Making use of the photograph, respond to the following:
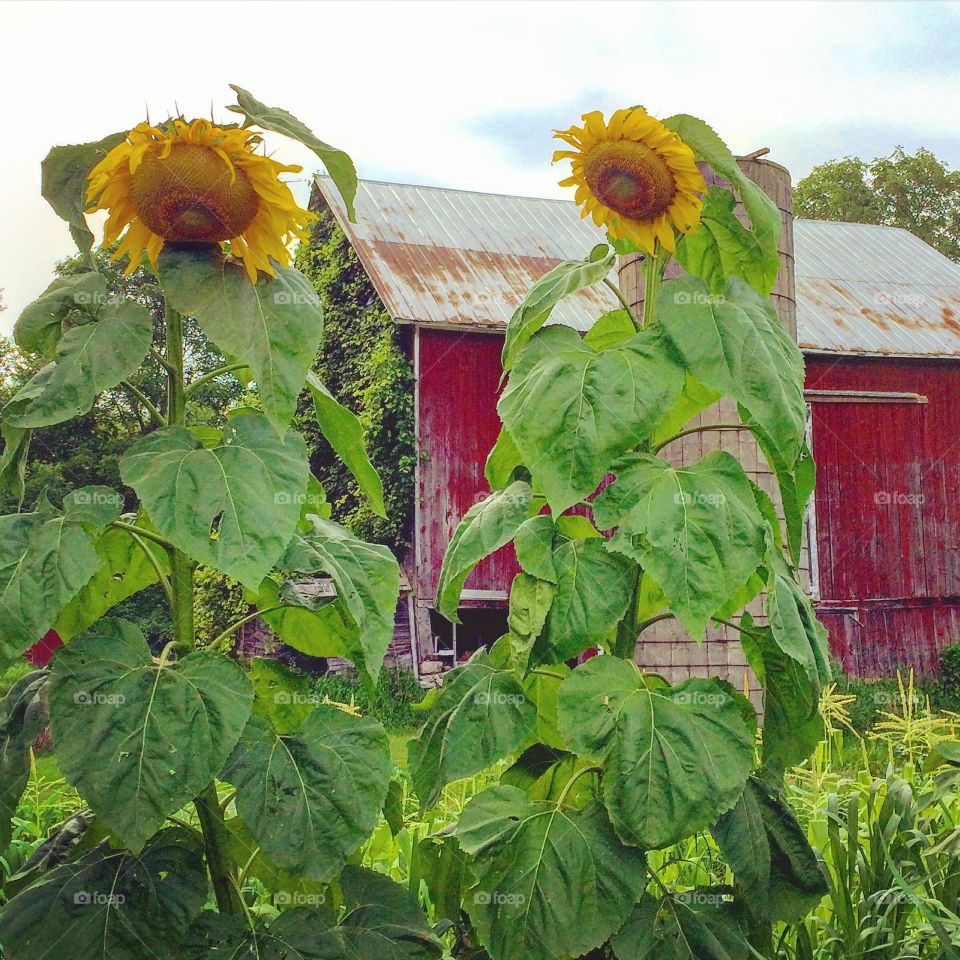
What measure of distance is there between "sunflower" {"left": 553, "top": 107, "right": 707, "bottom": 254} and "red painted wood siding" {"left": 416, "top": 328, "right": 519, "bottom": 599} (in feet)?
27.9

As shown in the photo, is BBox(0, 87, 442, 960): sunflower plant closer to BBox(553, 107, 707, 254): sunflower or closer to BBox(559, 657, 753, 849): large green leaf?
BBox(559, 657, 753, 849): large green leaf

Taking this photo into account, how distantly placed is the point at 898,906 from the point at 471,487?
8364mm

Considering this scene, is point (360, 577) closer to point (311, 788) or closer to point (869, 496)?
point (311, 788)

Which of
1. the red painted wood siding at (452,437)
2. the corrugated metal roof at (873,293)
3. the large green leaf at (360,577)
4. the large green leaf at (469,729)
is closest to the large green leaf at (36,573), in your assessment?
the large green leaf at (360,577)

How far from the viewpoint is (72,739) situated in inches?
71.3

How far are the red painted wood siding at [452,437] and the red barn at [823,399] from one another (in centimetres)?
1

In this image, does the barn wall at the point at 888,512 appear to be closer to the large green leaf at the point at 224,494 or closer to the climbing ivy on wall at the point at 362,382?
the climbing ivy on wall at the point at 362,382

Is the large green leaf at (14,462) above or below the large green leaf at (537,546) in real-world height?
above

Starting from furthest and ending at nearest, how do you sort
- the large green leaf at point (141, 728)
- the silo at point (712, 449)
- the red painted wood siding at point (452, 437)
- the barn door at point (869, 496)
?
the barn door at point (869, 496)
the red painted wood siding at point (452, 437)
the silo at point (712, 449)
the large green leaf at point (141, 728)

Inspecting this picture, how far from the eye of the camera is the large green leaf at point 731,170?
2258mm

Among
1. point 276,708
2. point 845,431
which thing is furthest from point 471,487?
point 276,708

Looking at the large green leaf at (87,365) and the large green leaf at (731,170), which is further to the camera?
the large green leaf at (731,170)

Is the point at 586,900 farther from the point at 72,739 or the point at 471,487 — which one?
the point at 471,487

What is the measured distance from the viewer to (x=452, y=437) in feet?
36.4
